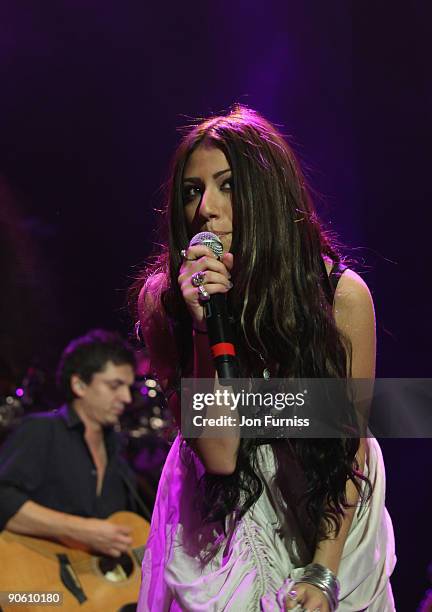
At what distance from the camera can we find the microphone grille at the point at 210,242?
4.84 ft

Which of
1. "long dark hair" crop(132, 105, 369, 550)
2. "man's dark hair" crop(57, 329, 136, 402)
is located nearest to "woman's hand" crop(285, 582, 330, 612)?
"long dark hair" crop(132, 105, 369, 550)

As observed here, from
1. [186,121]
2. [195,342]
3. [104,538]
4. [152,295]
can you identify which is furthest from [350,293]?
[104,538]

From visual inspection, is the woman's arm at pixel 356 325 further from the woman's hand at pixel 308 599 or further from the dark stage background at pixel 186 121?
the dark stage background at pixel 186 121

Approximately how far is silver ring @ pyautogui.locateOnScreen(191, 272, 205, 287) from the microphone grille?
0.09 metres

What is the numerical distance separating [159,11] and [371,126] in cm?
97

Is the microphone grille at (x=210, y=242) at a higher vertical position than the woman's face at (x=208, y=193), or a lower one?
lower

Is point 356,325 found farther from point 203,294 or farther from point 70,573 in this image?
point 70,573

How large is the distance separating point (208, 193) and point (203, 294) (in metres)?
0.35

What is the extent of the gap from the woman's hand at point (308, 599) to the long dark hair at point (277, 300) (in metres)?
0.11

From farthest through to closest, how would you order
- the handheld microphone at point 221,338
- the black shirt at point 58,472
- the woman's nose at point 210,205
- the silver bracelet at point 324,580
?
the black shirt at point 58,472, the woman's nose at point 210,205, the silver bracelet at point 324,580, the handheld microphone at point 221,338

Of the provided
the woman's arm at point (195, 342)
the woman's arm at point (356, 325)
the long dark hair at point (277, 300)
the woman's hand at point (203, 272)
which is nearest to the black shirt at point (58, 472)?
the woman's arm at point (195, 342)

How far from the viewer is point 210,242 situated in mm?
1480

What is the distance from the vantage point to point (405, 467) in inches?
113

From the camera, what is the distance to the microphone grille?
1.48 metres
